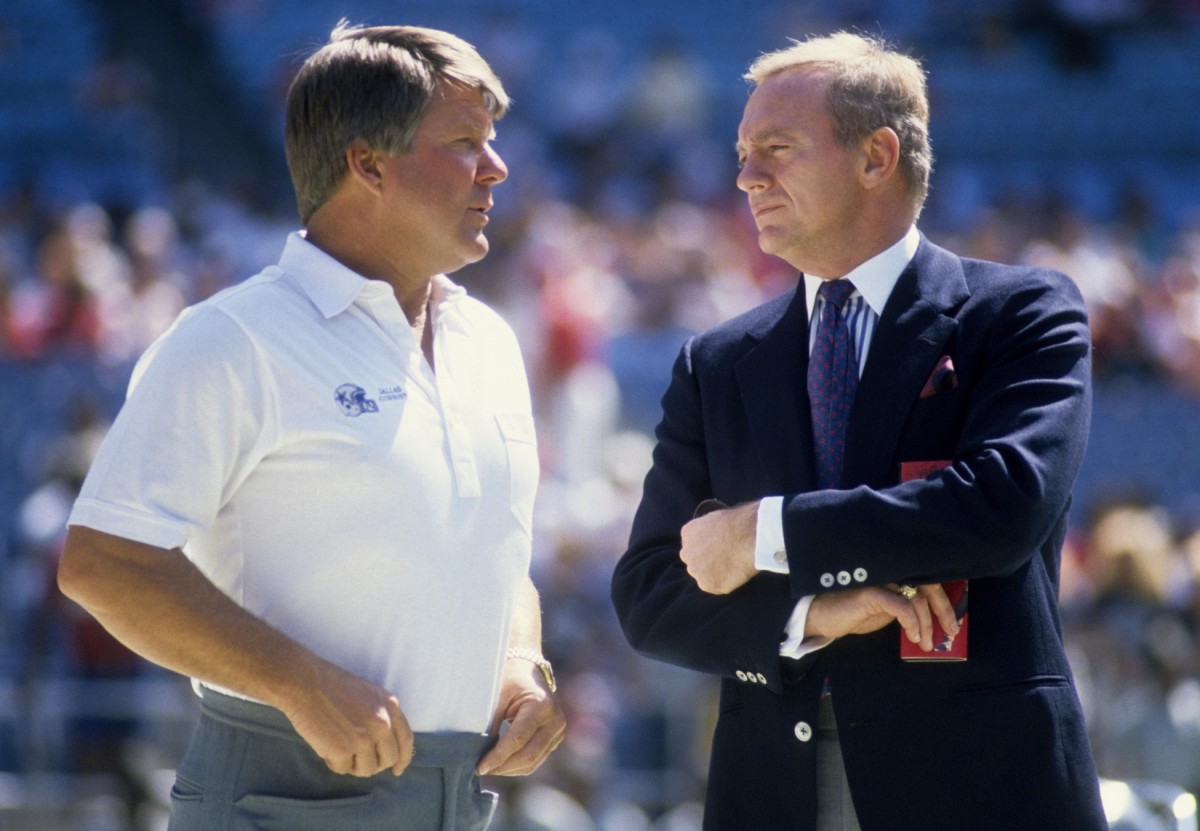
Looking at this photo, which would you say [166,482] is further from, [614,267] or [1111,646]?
[614,267]

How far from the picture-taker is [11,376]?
8945 millimetres

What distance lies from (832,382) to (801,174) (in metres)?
0.35

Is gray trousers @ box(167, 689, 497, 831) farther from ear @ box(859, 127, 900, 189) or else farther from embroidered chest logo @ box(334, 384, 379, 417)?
ear @ box(859, 127, 900, 189)

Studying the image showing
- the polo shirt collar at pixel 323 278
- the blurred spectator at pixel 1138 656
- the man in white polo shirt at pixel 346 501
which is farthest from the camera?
the blurred spectator at pixel 1138 656

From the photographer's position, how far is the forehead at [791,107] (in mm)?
2879

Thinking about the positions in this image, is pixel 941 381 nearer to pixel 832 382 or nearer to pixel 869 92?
pixel 832 382

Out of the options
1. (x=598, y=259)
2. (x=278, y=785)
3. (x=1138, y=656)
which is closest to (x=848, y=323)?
(x=278, y=785)

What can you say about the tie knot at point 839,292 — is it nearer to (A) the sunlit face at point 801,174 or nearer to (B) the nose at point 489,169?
(A) the sunlit face at point 801,174

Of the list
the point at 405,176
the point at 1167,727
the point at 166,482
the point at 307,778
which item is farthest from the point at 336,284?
the point at 1167,727

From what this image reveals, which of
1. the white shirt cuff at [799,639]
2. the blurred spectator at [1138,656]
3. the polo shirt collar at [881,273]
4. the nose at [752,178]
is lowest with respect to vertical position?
the blurred spectator at [1138,656]

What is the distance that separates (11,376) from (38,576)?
54.4 inches

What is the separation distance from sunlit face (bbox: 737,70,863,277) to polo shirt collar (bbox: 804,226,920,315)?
0.05 meters

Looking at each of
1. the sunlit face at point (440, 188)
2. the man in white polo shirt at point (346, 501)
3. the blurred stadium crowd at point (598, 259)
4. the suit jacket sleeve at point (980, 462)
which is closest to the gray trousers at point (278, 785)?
the man in white polo shirt at point (346, 501)

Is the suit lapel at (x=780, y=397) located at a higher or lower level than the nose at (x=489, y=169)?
lower
